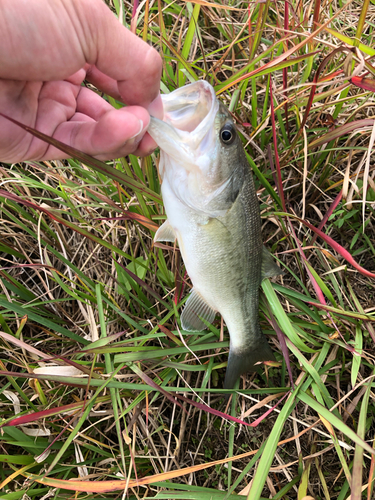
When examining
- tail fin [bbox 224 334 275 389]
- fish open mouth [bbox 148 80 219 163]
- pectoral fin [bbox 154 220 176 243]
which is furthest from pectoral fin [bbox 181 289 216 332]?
fish open mouth [bbox 148 80 219 163]

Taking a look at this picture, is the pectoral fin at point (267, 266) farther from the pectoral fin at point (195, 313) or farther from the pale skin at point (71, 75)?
the pale skin at point (71, 75)

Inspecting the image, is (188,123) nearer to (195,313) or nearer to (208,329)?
(195,313)

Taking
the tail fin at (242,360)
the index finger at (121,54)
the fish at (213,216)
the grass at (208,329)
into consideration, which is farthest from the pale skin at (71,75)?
the tail fin at (242,360)

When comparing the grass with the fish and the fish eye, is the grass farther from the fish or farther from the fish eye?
the fish eye

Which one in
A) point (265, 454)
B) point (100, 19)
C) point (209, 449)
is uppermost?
point (100, 19)

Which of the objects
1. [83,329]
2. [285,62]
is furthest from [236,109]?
[83,329]

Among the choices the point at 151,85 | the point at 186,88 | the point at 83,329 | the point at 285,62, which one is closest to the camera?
the point at 151,85

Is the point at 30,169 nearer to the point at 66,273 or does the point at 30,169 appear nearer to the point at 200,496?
the point at 66,273
